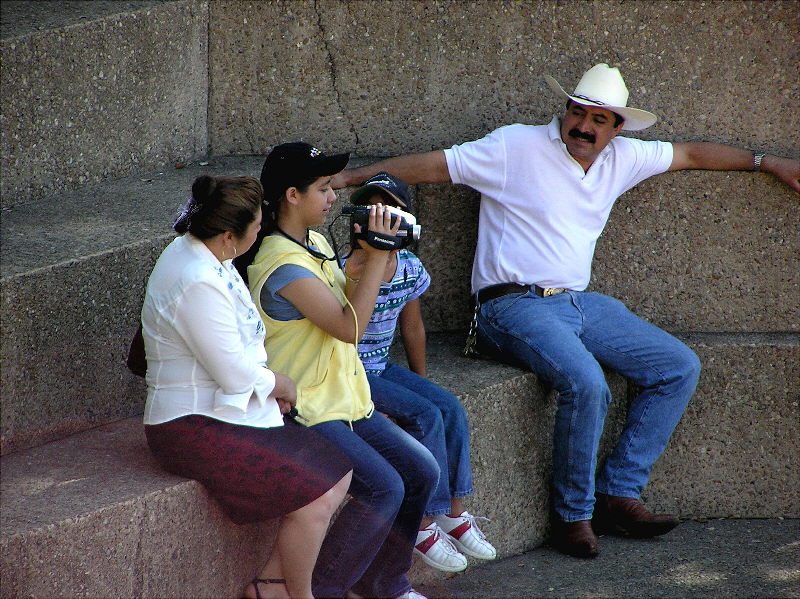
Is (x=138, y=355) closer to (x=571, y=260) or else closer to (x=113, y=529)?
(x=113, y=529)

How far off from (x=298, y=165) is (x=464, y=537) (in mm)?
1441

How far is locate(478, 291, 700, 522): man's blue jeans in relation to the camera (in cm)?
404

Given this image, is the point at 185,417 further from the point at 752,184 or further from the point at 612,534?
the point at 752,184

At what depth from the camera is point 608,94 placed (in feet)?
14.0

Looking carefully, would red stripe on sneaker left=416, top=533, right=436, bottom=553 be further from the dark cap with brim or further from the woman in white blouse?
the dark cap with brim

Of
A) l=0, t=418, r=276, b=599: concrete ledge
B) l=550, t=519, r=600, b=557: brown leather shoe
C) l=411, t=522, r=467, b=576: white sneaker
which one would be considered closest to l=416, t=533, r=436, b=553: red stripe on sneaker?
l=411, t=522, r=467, b=576: white sneaker

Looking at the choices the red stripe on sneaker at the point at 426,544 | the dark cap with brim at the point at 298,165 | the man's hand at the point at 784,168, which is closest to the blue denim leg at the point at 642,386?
the man's hand at the point at 784,168

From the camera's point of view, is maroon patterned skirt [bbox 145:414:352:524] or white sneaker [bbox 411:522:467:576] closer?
maroon patterned skirt [bbox 145:414:352:524]

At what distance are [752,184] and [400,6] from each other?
5.86 ft

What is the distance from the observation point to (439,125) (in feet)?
15.6

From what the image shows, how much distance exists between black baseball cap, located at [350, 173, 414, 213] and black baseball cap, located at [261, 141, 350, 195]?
0.23m

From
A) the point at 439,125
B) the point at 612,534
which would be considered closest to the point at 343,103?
the point at 439,125

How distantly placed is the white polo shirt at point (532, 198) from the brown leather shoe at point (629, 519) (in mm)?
910

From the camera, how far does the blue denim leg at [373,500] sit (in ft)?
10.2
